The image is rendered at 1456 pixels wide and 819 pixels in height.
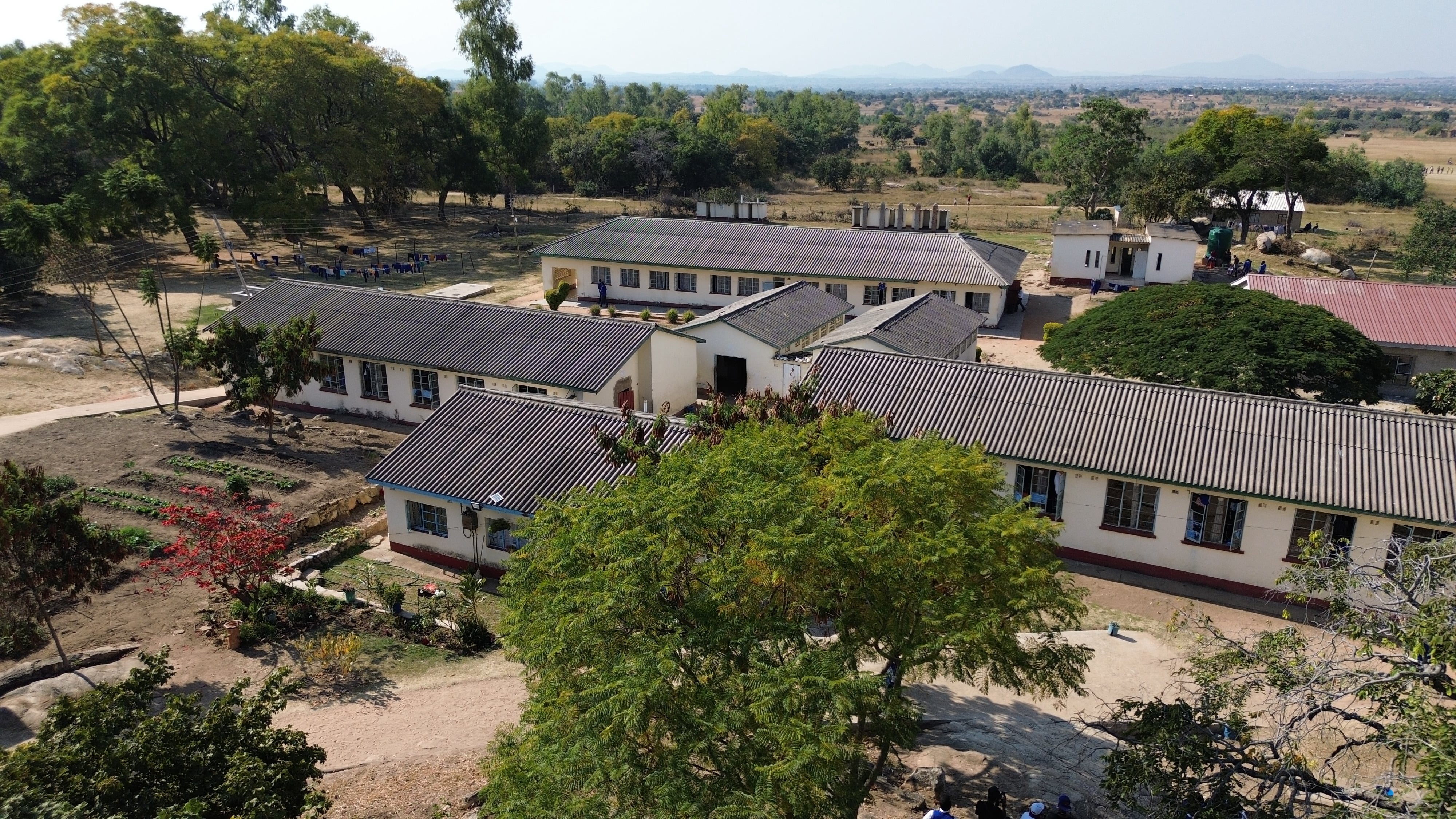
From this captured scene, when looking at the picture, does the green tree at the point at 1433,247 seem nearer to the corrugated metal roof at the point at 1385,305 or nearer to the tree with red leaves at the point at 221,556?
the corrugated metal roof at the point at 1385,305

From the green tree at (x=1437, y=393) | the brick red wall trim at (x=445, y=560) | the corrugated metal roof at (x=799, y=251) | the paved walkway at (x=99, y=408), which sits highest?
the corrugated metal roof at (x=799, y=251)

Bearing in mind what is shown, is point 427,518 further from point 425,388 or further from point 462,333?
point 462,333

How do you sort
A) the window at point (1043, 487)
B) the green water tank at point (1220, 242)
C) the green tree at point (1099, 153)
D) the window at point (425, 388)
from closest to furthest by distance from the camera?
the window at point (1043, 487) → the window at point (425, 388) → the green water tank at point (1220, 242) → the green tree at point (1099, 153)

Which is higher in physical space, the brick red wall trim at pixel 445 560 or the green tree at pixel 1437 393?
the green tree at pixel 1437 393

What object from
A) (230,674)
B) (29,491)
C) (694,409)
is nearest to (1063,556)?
(694,409)

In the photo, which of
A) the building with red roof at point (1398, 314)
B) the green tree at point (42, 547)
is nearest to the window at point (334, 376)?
the green tree at point (42, 547)

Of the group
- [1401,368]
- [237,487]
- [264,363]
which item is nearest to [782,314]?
[264,363]

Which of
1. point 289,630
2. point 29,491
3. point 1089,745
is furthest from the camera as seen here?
point 289,630

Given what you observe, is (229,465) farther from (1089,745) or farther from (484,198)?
(484,198)
